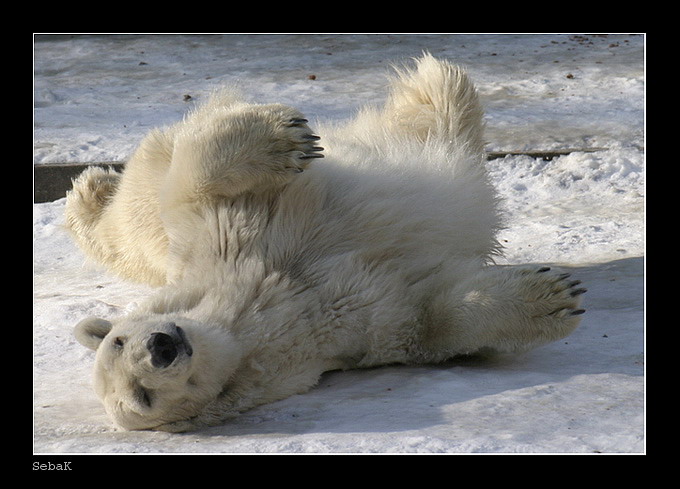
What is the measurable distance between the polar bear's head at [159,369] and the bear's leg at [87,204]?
71.6 inches

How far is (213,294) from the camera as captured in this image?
345 cm

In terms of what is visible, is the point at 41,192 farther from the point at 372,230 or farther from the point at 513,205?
the point at 372,230

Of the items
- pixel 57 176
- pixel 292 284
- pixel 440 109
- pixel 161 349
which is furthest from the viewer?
pixel 57 176

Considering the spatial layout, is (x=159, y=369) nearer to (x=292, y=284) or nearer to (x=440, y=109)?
(x=292, y=284)

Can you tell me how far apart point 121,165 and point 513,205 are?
110 inches

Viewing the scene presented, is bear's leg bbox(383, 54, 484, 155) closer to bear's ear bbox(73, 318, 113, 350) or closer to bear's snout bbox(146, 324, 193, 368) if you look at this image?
bear's ear bbox(73, 318, 113, 350)

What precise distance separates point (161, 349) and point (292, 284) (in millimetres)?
722

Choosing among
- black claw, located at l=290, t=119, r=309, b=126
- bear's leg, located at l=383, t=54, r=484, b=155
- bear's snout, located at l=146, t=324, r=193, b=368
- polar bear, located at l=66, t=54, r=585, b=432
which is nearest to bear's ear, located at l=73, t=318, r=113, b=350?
polar bear, located at l=66, t=54, r=585, b=432

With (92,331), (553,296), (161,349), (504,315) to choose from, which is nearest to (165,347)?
(161,349)

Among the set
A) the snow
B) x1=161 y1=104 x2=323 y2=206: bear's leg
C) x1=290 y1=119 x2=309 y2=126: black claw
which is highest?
x1=290 y1=119 x2=309 y2=126: black claw

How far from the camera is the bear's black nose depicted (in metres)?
2.92

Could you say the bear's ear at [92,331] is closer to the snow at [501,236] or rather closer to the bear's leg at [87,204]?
the snow at [501,236]

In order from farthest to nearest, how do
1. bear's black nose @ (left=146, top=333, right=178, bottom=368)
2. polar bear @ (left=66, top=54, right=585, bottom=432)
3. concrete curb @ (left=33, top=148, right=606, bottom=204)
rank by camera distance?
concrete curb @ (left=33, top=148, right=606, bottom=204) < polar bear @ (left=66, top=54, right=585, bottom=432) < bear's black nose @ (left=146, top=333, right=178, bottom=368)

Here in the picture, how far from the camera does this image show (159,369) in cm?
295
